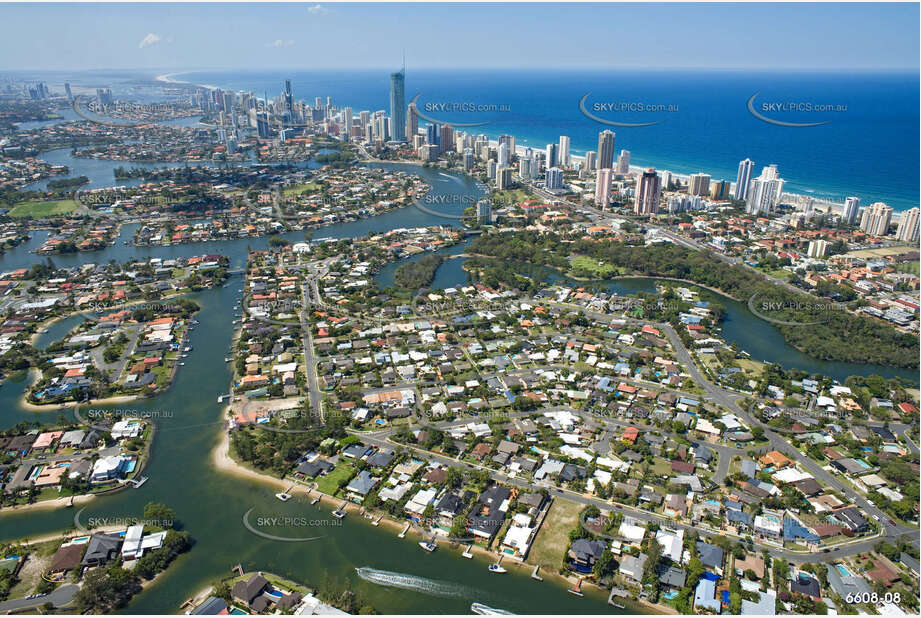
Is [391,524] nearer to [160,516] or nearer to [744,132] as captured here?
[160,516]

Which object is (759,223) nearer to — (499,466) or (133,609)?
(499,466)

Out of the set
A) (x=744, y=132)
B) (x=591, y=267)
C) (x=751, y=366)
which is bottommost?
(x=751, y=366)

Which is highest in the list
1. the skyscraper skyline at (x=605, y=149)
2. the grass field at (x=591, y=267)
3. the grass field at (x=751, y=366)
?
the skyscraper skyline at (x=605, y=149)

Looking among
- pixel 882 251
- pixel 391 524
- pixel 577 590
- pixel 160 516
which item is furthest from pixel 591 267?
pixel 160 516

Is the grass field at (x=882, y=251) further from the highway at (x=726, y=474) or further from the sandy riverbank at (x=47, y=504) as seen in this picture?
the sandy riverbank at (x=47, y=504)

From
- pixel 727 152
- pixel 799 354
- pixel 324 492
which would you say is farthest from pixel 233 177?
pixel 727 152

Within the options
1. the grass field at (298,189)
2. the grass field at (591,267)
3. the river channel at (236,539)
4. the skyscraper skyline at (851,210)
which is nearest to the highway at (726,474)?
the river channel at (236,539)
